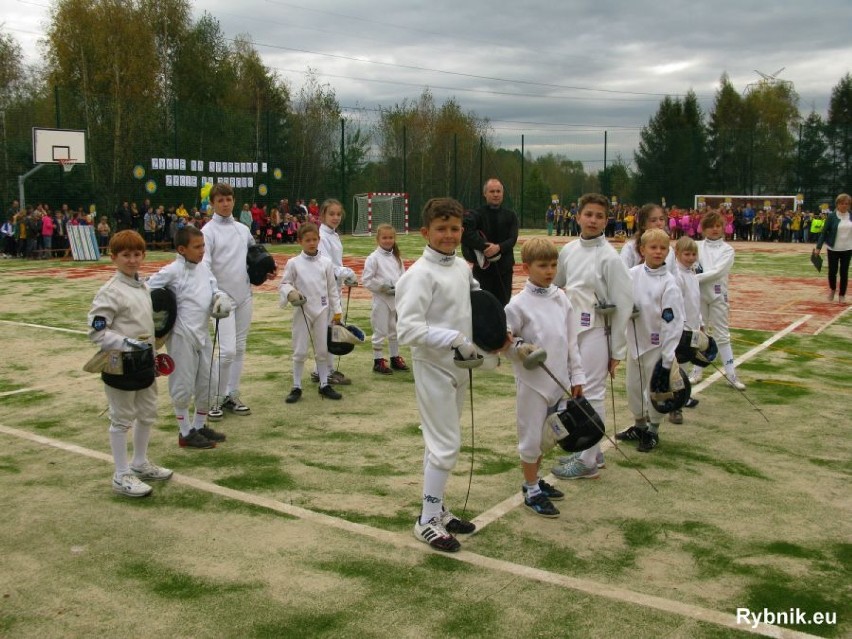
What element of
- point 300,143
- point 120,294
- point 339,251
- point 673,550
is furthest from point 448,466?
point 300,143

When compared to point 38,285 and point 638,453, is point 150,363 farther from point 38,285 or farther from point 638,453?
point 38,285

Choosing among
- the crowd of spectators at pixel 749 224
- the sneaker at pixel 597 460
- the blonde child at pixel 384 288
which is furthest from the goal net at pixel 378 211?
the sneaker at pixel 597 460

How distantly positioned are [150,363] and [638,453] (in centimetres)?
373

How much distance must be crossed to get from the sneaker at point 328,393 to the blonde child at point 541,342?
3.35 meters

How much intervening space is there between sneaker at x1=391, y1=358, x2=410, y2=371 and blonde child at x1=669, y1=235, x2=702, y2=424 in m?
3.29

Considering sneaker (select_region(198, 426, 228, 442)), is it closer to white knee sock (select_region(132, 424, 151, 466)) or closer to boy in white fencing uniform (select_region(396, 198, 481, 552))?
white knee sock (select_region(132, 424, 151, 466))

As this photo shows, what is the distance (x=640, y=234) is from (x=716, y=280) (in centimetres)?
193

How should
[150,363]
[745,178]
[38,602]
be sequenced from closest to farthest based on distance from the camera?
[38,602], [150,363], [745,178]

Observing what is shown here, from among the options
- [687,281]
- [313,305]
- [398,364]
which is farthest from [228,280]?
[687,281]

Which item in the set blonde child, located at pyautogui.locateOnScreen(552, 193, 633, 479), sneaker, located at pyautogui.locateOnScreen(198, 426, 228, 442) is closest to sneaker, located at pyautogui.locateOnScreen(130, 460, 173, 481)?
sneaker, located at pyautogui.locateOnScreen(198, 426, 228, 442)

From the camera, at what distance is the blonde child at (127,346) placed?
5352 millimetres

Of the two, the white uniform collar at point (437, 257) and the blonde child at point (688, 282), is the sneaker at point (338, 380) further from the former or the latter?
the white uniform collar at point (437, 257)

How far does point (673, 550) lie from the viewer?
464 cm

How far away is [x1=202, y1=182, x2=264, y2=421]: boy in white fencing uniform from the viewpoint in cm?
739
